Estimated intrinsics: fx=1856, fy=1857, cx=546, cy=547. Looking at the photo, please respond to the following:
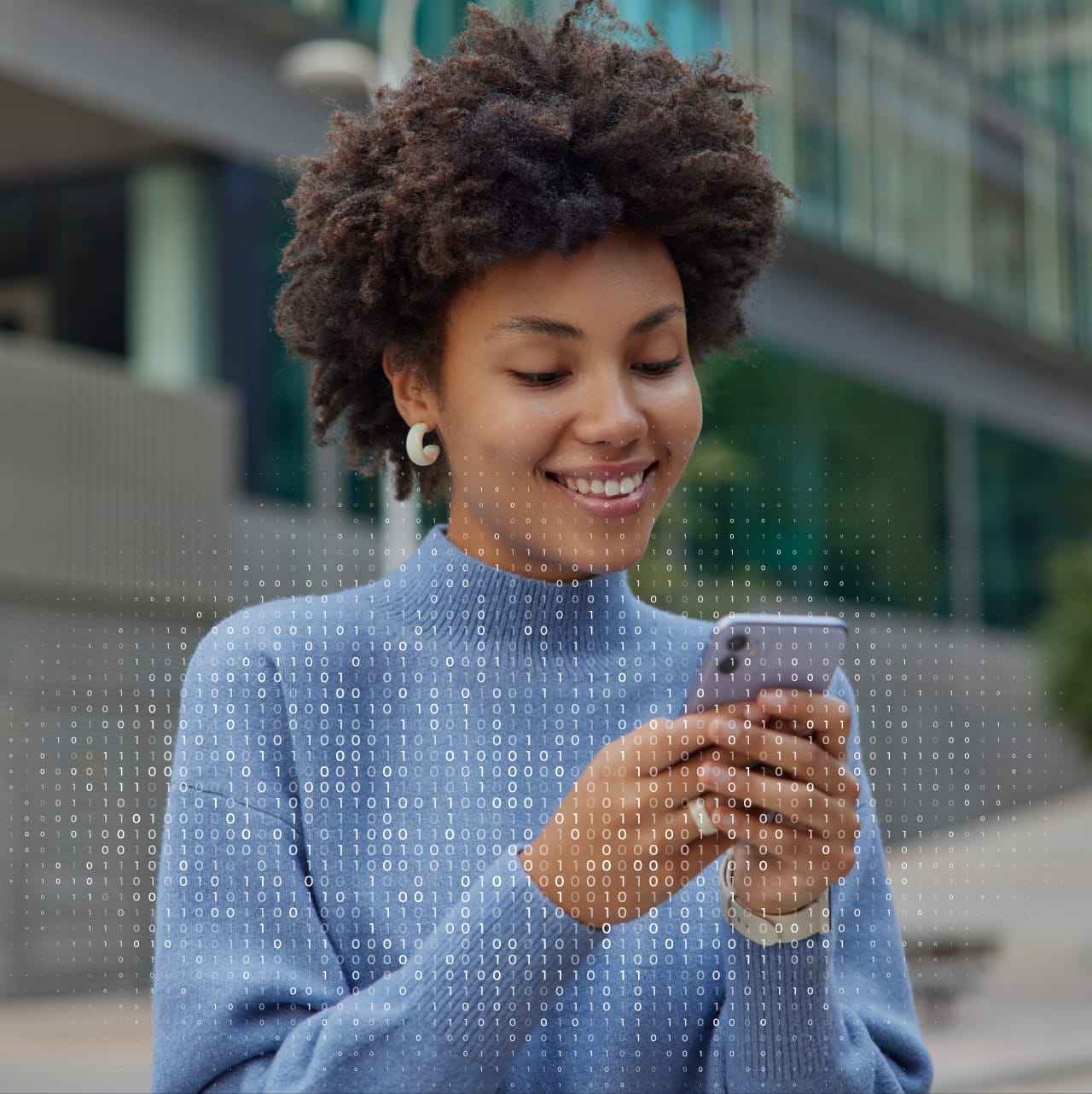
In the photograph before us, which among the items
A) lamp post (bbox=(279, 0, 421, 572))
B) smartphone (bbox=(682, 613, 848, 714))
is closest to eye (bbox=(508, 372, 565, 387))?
smartphone (bbox=(682, 613, 848, 714))

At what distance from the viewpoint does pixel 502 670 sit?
182 centimetres

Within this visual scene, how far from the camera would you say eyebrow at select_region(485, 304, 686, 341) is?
161 centimetres

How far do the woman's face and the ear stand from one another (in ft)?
0.24

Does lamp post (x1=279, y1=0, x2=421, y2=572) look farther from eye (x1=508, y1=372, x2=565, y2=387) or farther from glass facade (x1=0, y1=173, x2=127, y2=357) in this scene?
eye (x1=508, y1=372, x2=565, y2=387)

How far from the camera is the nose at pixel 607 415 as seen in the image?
1607mm

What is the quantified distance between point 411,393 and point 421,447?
5 centimetres

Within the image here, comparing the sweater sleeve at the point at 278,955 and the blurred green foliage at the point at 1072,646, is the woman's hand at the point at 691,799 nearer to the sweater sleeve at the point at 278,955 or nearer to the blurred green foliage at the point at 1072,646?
the sweater sleeve at the point at 278,955

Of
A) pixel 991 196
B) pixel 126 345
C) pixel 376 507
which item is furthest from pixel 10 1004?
pixel 991 196

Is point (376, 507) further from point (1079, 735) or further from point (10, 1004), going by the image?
point (1079, 735)

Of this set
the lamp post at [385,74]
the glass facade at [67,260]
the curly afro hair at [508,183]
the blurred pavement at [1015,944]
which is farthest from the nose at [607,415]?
the glass facade at [67,260]

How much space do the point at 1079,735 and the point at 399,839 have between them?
15062 millimetres

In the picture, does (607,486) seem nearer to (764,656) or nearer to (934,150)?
(764,656)

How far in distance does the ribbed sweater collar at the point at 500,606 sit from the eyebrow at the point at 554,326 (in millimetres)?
275

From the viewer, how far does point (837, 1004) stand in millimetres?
1626
